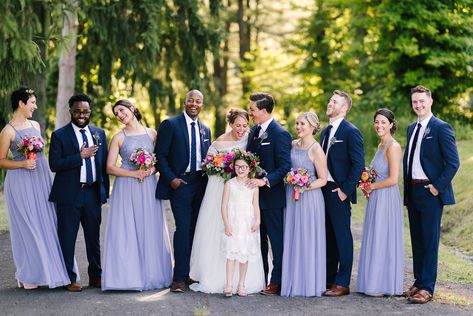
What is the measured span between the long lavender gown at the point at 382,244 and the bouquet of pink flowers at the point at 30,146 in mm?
3416

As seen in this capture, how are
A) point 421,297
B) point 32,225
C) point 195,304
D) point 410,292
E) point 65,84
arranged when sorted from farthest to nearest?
point 65,84
point 32,225
point 410,292
point 421,297
point 195,304

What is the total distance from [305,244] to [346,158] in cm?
96

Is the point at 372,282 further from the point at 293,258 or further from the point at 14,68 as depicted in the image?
the point at 14,68

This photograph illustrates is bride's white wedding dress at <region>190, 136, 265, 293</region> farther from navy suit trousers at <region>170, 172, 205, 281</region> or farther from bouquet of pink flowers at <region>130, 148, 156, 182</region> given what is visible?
bouquet of pink flowers at <region>130, 148, 156, 182</region>

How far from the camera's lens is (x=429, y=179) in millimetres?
8078

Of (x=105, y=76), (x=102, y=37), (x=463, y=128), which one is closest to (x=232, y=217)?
(x=102, y=37)

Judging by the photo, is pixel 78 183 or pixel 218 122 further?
pixel 218 122

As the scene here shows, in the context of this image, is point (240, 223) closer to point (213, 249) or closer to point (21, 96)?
point (213, 249)

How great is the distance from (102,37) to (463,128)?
975 cm

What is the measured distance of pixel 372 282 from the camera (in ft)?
27.1

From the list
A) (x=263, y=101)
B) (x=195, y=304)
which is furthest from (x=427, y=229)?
(x=195, y=304)

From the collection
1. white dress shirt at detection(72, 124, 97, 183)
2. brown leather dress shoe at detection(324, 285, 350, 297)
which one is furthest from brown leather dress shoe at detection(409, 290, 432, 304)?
white dress shirt at detection(72, 124, 97, 183)

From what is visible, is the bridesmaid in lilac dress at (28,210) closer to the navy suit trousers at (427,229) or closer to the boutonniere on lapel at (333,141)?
the boutonniere on lapel at (333,141)

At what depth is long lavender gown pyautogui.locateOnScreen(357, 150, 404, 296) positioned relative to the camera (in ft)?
27.1
